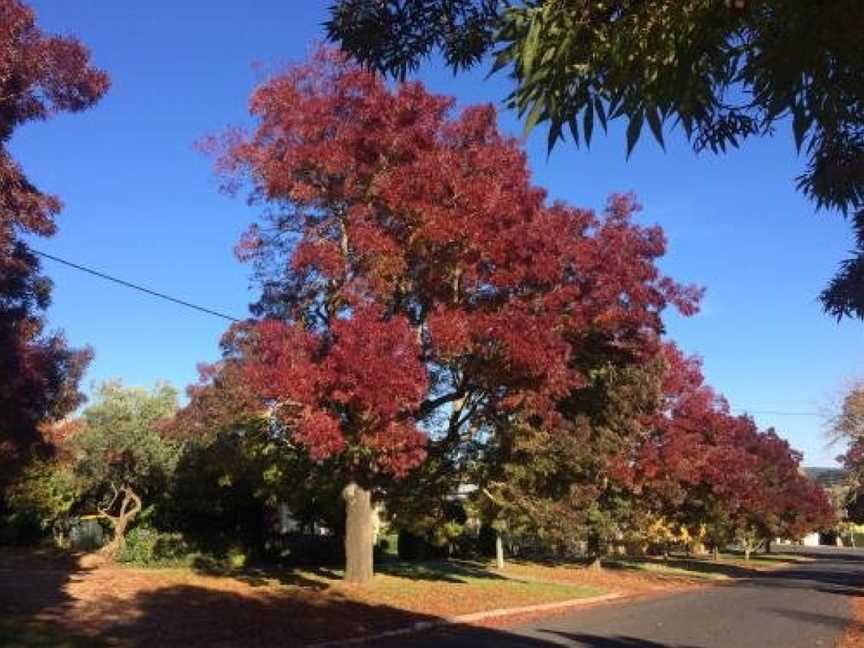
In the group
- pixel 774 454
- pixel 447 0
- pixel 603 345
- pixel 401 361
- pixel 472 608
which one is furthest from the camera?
pixel 774 454

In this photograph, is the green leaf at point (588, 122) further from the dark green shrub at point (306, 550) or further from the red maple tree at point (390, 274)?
the dark green shrub at point (306, 550)

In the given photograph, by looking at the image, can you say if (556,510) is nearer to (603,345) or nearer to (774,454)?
(603,345)

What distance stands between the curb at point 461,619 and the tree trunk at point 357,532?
10.1 ft

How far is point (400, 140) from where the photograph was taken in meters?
19.2

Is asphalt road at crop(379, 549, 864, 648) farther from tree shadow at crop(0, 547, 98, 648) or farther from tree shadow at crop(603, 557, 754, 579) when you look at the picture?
tree shadow at crop(603, 557, 754, 579)

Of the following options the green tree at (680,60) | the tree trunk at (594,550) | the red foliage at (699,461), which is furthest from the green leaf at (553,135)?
the tree trunk at (594,550)

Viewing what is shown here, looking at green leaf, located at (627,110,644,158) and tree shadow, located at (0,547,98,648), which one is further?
tree shadow, located at (0,547,98,648)

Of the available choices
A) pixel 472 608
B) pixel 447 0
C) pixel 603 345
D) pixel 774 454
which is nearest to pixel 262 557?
pixel 472 608

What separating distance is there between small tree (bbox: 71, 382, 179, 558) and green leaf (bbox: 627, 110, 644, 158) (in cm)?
2327

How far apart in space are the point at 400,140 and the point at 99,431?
12.5m

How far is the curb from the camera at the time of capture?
15117mm

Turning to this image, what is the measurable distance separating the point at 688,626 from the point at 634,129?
17.9 meters

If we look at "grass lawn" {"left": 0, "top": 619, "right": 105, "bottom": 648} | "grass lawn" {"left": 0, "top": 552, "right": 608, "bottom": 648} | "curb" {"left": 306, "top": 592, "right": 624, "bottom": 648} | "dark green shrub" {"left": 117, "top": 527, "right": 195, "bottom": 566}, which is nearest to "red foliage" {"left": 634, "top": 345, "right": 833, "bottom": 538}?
"curb" {"left": 306, "top": 592, "right": 624, "bottom": 648}

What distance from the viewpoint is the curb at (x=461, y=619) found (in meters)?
15.1
